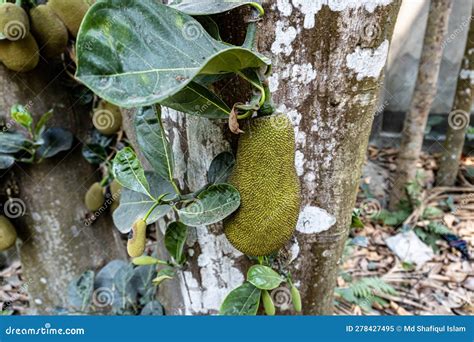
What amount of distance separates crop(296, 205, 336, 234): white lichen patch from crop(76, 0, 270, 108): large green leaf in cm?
30

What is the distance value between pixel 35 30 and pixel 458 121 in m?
1.83

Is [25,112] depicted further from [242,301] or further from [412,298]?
[412,298]

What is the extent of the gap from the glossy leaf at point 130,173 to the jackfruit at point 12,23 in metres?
0.53

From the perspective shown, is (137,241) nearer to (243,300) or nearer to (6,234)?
(243,300)

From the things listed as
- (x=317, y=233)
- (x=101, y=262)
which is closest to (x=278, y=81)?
(x=317, y=233)

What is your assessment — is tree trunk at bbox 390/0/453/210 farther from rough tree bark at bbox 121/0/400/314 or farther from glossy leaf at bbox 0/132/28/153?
glossy leaf at bbox 0/132/28/153

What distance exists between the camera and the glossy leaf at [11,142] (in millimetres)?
969

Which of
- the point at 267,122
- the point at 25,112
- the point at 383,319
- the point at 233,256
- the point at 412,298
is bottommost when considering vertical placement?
the point at 412,298

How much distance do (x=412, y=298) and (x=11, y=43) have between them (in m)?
1.51

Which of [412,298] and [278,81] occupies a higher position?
[278,81]

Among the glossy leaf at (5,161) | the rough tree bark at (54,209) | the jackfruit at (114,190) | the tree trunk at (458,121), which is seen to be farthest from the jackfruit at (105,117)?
the tree trunk at (458,121)

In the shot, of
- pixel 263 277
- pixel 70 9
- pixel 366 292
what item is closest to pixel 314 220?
pixel 263 277

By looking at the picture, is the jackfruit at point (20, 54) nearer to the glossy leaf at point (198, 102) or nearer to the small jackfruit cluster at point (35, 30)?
the small jackfruit cluster at point (35, 30)

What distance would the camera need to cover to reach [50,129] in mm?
1065
